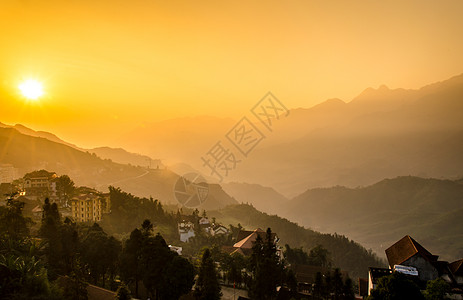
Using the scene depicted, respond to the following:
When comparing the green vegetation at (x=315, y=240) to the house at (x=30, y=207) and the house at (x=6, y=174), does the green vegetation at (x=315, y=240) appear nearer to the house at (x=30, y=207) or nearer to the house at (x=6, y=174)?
the house at (x=30, y=207)

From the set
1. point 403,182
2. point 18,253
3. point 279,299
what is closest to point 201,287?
point 279,299

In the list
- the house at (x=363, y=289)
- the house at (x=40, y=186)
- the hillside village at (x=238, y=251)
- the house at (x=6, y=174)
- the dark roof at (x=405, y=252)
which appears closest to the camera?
the hillside village at (x=238, y=251)

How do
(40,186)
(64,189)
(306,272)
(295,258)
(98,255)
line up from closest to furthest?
(98,255) < (306,272) < (295,258) < (64,189) < (40,186)

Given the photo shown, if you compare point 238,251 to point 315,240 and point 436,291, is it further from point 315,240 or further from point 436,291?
point 315,240

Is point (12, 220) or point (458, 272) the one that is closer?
point (458, 272)

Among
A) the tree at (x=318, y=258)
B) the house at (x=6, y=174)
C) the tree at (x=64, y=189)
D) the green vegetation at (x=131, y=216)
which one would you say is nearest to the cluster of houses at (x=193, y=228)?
the green vegetation at (x=131, y=216)

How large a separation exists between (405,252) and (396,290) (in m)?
10.2

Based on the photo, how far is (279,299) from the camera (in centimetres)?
2584

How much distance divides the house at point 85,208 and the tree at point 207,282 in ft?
82.0

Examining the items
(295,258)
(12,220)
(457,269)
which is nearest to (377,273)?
Answer: (457,269)

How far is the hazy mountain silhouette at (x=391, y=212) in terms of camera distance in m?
107

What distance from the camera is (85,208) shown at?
39.9 m

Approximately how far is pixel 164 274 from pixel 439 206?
485 ft

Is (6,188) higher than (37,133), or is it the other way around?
(37,133)
